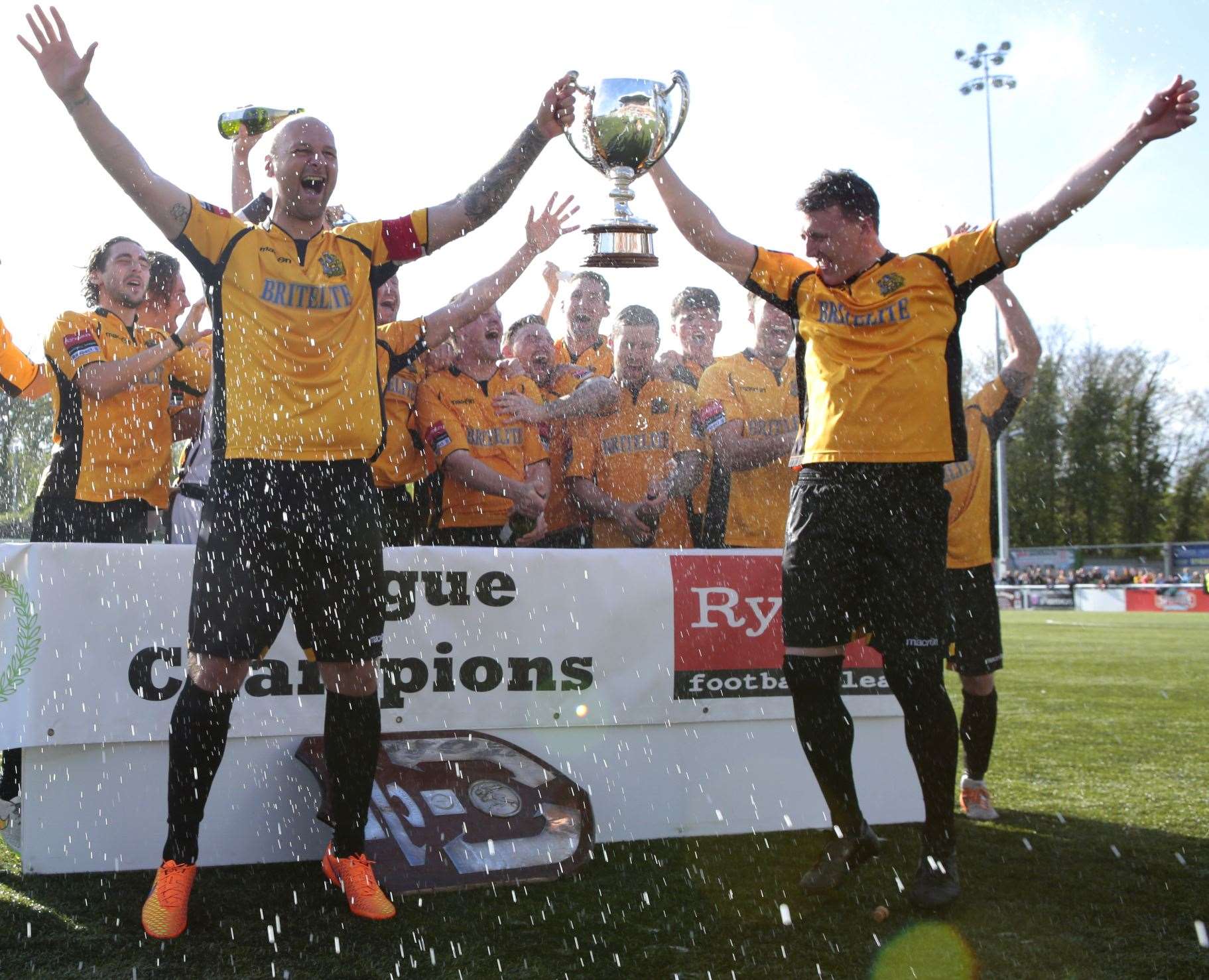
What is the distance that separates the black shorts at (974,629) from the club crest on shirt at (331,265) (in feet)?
8.91

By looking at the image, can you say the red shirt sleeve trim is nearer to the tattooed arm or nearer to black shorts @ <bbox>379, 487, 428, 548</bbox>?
the tattooed arm

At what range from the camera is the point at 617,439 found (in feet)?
18.6

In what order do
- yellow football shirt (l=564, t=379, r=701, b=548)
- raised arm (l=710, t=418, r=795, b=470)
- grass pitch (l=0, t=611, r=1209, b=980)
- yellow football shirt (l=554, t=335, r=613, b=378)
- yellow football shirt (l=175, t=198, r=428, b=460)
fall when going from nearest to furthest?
grass pitch (l=0, t=611, r=1209, b=980) → yellow football shirt (l=175, t=198, r=428, b=460) → raised arm (l=710, t=418, r=795, b=470) → yellow football shirt (l=564, t=379, r=701, b=548) → yellow football shirt (l=554, t=335, r=613, b=378)

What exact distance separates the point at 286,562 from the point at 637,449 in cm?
260

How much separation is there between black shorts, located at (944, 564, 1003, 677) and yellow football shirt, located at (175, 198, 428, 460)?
263 cm

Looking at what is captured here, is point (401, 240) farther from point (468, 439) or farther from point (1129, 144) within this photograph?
point (1129, 144)

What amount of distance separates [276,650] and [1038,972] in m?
2.56

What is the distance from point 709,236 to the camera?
3.92m

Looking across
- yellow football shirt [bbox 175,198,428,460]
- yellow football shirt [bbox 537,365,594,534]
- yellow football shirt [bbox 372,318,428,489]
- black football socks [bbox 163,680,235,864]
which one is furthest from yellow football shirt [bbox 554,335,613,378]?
black football socks [bbox 163,680,235,864]

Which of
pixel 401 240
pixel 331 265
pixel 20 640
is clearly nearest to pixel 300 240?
pixel 331 265

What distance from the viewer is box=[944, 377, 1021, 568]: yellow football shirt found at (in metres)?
5.04

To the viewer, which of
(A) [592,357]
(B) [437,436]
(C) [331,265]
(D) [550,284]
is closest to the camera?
(C) [331,265]

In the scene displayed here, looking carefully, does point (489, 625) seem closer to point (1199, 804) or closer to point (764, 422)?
point (764, 422)

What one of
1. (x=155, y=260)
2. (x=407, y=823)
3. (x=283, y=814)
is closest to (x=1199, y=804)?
(x=407, y=823)
